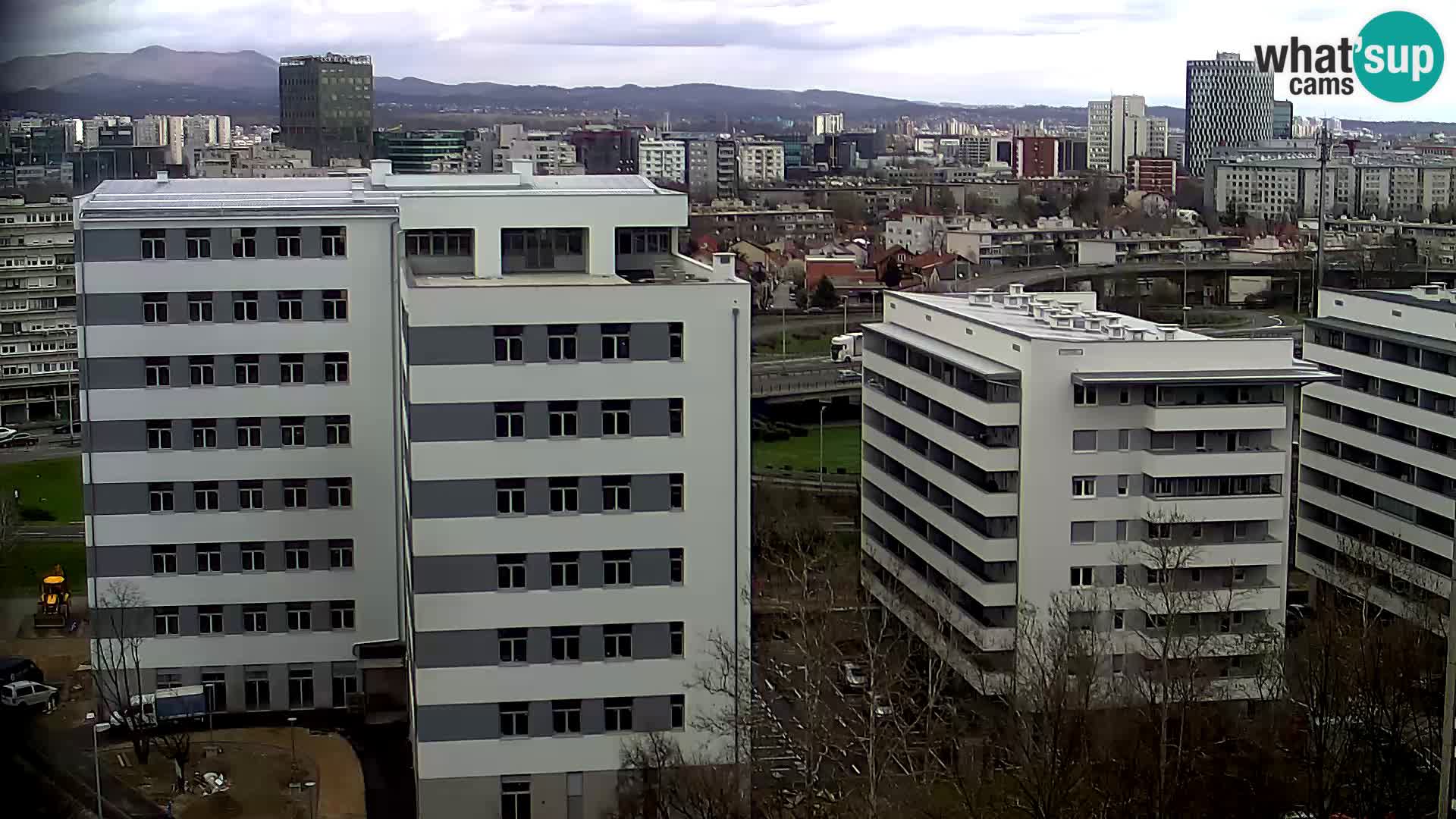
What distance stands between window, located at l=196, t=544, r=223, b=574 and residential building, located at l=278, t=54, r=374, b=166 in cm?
1684

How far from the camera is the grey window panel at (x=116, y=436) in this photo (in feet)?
19.5

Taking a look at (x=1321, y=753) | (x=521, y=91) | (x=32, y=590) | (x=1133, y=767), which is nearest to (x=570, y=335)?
(x=1133, y=767)

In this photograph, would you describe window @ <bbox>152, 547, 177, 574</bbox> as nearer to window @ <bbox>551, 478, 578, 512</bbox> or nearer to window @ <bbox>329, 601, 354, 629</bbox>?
window @ <bbox>329, 601, 354, 629</bbox>

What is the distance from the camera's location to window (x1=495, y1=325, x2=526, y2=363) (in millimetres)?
4762

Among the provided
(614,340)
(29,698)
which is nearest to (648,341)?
(614,340)

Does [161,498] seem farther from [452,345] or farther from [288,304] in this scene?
[452,345]

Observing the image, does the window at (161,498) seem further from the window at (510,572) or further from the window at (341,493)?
the window at (510,572)

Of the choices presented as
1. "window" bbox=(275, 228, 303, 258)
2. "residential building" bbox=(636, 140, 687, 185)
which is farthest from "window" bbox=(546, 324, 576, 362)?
"residential building" bbox=(636, 140, 687, 185)

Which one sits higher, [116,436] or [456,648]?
[116,436]

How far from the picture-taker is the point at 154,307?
600 centimetres

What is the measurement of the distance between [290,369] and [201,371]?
1.04 ft

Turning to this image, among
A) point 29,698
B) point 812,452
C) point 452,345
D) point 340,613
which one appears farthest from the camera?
point 812,452

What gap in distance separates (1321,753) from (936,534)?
237cm

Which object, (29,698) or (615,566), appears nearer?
(29,698)
